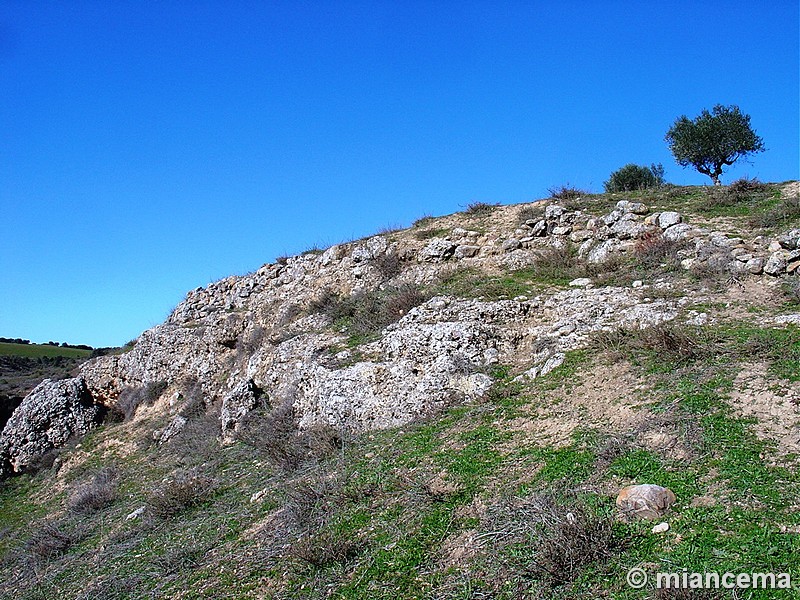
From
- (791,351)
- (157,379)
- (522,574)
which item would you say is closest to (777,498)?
(522,574)

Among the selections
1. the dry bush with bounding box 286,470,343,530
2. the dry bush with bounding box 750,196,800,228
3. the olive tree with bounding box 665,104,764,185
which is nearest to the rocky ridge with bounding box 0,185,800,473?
the dry bush with bounding box 750,196,800,228

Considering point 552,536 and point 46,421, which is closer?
point 552,536

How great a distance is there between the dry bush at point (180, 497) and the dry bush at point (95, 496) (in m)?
2.15

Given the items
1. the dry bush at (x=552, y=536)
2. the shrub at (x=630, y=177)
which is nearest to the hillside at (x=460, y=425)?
the dry bush at (x=552, y=536)

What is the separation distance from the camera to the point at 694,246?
37.8 feet

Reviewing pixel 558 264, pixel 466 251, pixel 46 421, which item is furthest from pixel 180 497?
pixel 46 421

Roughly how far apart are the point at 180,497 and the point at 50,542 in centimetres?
240

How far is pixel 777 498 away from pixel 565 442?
7.73 ft

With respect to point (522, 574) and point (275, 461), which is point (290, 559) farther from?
point (275, 461)

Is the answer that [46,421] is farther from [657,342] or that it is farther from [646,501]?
[646,501]

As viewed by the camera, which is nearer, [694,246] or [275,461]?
[275,461]

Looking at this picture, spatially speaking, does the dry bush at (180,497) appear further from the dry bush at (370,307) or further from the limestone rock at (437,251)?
the limestone rock at (437,251)

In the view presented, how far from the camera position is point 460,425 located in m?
8.34

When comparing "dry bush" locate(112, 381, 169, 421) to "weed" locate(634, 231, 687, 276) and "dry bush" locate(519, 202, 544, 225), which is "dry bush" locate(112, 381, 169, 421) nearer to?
"dry bush" locate(519, 202, 544, 225)
